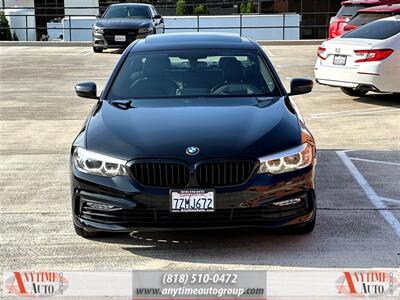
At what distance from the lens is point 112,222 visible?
4852mm

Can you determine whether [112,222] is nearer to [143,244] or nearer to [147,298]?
[143,244]

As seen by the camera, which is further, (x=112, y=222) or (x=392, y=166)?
(x=392, y=166)

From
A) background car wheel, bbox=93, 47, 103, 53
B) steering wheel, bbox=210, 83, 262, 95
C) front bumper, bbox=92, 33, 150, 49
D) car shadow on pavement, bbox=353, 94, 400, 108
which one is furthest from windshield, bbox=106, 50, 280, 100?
background car wheel, bbox=93, 47, 103, 53

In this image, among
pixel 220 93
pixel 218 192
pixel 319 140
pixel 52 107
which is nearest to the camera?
pixel 218 192

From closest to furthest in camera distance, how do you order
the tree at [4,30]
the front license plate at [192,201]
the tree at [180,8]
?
the front license plate at [192,201] → the tree at [4,30] → the tree at [180,8]

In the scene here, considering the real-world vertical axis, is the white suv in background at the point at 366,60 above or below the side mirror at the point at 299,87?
below

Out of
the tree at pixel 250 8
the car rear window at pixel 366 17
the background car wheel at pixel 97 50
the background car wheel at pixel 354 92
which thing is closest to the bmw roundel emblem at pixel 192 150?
the background car wheel at pixel 354 92

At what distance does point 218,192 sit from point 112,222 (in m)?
0.80

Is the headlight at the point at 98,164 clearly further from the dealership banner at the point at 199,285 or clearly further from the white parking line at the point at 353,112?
the white parking line at the point at 353,112

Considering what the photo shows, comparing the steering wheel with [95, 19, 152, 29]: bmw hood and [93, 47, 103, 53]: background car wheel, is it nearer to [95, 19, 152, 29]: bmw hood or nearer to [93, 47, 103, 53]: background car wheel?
[95, 19, 152, 29]: bmw hood

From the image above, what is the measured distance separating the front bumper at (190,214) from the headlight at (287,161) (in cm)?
4

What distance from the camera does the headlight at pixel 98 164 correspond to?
478 centimetres

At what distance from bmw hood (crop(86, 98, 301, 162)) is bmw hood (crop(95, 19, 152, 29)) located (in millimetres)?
15511

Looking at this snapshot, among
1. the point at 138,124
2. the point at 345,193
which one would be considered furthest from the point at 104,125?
the point at 345,193
